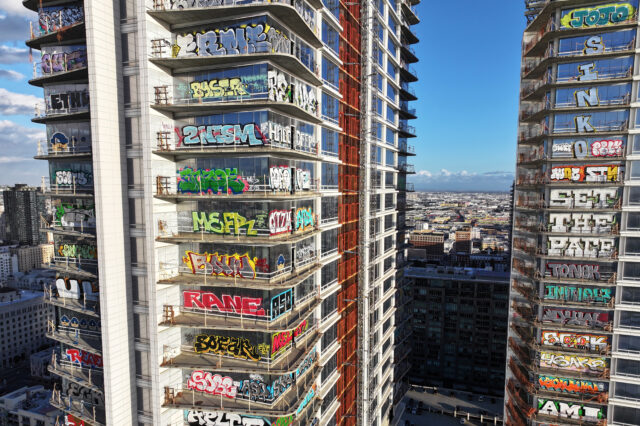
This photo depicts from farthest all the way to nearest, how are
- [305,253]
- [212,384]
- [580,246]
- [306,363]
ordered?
[580,246] < [306,363] < [305,253] < [212,384]

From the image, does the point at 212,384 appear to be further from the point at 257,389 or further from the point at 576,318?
the point at 576,318

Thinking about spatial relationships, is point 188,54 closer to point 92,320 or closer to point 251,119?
point 251,119

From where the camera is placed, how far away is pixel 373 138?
174ft

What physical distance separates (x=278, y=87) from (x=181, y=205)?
12972mm

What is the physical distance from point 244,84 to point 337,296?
92.5ft

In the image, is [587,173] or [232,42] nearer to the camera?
[232,42]

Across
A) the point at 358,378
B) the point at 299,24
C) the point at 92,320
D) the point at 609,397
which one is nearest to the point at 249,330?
the point at 92,320

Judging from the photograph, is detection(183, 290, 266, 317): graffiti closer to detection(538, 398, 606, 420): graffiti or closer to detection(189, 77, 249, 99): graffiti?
detection(189, 77, 249, 99): graffiti

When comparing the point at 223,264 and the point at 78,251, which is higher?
the point at 78,251

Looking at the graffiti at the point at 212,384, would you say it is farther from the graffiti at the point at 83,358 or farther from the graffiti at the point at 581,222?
the graffiti at the point at 581,222

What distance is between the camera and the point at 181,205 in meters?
31.2

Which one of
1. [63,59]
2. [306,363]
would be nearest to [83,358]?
[306,363]

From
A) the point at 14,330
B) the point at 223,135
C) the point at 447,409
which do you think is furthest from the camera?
the point at 14,330

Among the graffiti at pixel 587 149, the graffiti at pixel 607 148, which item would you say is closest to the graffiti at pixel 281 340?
the graffiti at pixel 587 149
